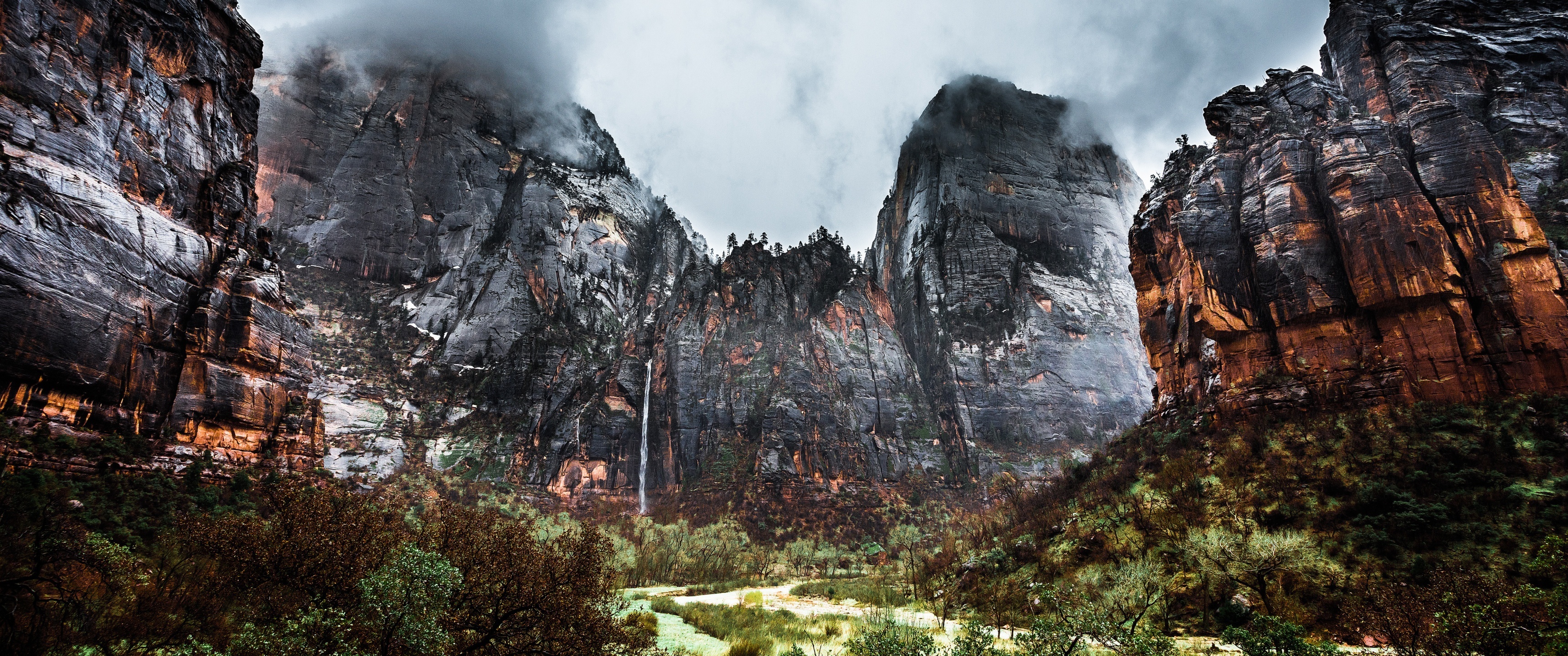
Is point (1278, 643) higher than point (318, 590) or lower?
lower

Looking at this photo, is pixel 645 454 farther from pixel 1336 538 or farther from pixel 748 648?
pixel 1336 538

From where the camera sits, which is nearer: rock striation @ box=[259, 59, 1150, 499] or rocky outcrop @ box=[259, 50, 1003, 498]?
rocky outcrop @ box=[259, 50, 1003, 498]

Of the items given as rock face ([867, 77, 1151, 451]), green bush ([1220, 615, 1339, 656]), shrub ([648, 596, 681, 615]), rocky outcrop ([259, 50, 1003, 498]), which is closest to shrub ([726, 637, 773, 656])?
shrub ([648, 596, 681, 615])

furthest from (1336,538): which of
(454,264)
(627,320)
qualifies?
(454,264)

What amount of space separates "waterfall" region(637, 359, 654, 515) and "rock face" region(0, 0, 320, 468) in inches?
1818

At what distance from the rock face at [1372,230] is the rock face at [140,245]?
64468 millimetres

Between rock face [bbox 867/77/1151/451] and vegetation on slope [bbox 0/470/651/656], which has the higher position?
rock face [bbox 867/77/1151/451]

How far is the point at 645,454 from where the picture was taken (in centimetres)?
9119

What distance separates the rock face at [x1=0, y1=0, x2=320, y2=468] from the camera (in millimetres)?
30438

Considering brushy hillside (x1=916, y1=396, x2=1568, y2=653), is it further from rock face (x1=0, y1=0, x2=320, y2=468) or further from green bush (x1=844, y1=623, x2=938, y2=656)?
rock face (x1=0, y1=0, x2=320, y2=468)

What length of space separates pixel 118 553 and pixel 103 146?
1515 inches

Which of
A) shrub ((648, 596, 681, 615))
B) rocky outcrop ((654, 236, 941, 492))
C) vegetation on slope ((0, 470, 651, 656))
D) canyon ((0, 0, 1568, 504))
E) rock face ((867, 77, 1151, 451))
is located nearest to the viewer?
vegetation on slope ((0, 470, 651, 656))

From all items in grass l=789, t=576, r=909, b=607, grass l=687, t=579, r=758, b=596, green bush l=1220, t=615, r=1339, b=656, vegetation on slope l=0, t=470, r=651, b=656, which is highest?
vegetation on slope l=0, t=470, r=651, b=656

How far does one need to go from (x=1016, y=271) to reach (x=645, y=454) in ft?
233
